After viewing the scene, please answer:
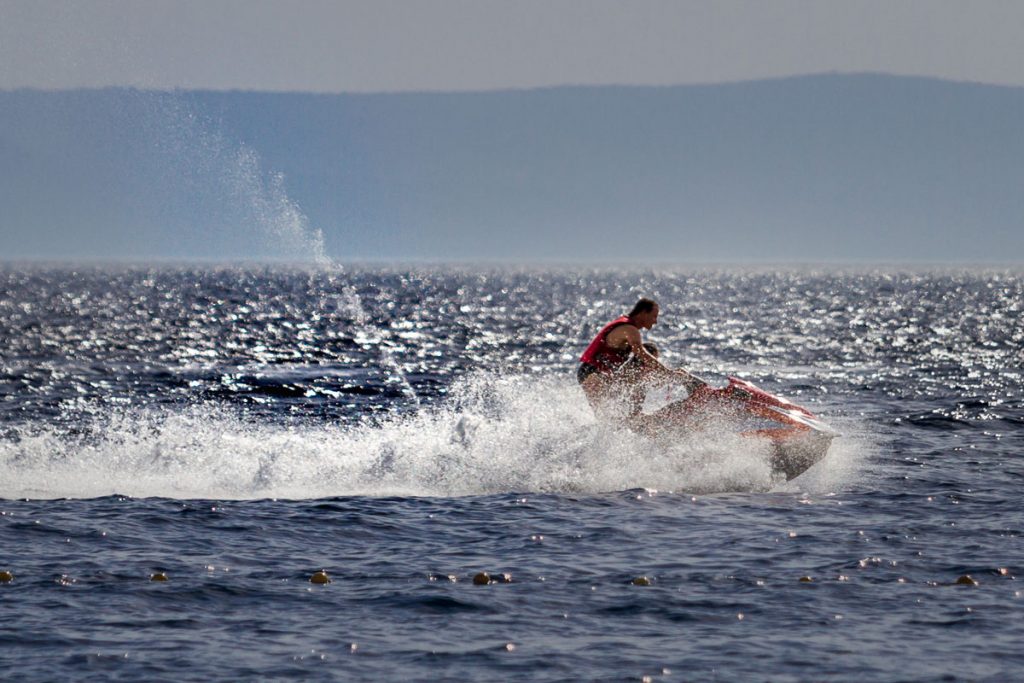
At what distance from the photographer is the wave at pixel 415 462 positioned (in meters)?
16.1

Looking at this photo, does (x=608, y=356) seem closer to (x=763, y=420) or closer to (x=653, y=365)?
(x=653, y=365)

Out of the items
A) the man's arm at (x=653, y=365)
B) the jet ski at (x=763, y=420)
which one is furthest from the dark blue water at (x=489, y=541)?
the man's arm at (x=653, y=365)

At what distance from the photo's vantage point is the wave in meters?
16.1

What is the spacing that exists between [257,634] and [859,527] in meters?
6.34

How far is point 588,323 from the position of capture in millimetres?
71688

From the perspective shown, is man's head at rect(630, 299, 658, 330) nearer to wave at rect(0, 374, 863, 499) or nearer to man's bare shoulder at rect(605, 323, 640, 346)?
man's bare shoulder at rect(605, 323, 640, 346)

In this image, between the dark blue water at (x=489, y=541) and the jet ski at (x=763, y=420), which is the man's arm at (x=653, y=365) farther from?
the dark blue water at (x=489, y=541)

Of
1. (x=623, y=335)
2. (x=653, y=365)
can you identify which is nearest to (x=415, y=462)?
(x=623, y=335)

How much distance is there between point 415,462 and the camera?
17141mm

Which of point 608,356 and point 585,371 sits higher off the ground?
point 608,356

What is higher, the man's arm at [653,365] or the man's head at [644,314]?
the man's head at [644,314]

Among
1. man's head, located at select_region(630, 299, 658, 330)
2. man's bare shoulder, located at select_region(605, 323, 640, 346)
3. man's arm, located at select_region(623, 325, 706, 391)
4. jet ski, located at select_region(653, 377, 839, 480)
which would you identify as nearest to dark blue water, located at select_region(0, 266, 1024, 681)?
jet ski, located at select_region(653, 377, 839, 480)

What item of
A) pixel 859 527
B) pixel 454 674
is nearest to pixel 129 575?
pixel 454 674

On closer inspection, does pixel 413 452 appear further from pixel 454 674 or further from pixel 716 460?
pixel 454 674
